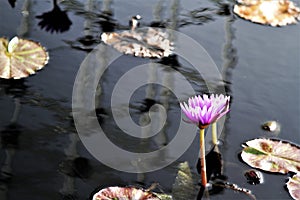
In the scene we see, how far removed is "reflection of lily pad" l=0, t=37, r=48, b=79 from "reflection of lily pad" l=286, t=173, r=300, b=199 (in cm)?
83

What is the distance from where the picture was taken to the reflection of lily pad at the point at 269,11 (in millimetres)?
2008

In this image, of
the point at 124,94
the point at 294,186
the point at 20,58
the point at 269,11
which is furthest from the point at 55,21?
the point at 294,186

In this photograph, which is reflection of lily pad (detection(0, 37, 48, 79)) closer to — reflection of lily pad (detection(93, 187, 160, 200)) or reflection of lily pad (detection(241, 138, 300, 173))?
reflection of lily pad (detection(93, 187, 160, 200))

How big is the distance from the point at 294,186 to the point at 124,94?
58 centimetres

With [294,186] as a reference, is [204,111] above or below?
above

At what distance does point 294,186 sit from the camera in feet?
4.12

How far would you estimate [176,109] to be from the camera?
4.99 ft

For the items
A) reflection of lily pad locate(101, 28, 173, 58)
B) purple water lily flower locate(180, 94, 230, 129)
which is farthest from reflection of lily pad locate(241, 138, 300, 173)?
reflection of lily pad locate(101, 28, 173, 58)

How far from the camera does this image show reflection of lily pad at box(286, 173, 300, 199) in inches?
48.9

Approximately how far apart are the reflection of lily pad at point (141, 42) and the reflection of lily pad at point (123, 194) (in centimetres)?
65

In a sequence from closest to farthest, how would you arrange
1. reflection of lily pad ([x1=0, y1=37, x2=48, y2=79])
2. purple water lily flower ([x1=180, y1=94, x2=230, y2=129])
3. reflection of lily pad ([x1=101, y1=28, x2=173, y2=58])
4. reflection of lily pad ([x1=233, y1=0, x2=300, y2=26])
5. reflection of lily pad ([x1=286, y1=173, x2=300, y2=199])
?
purple water lily flower ([x1=180, y1=94, x2=230, y2=129])
reflection of lily pad ([x1=286, y1=173, x2=300, y2=199])
reflection of lily pad ([x1=0, y1=37, x2=48, y2=79])
reflection of lily pad ([x1=101, y1=28, x2=173, y2=58])
reflection of lily pad ([x1=233, y1=0, x2=300, y2=26])

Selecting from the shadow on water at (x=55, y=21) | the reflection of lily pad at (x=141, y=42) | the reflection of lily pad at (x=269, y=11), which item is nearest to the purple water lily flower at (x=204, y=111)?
the reflection of lily pad at (x=141, y=42)

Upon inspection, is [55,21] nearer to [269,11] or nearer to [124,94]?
[124,94]

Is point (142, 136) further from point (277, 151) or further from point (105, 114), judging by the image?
point (277, 151)
